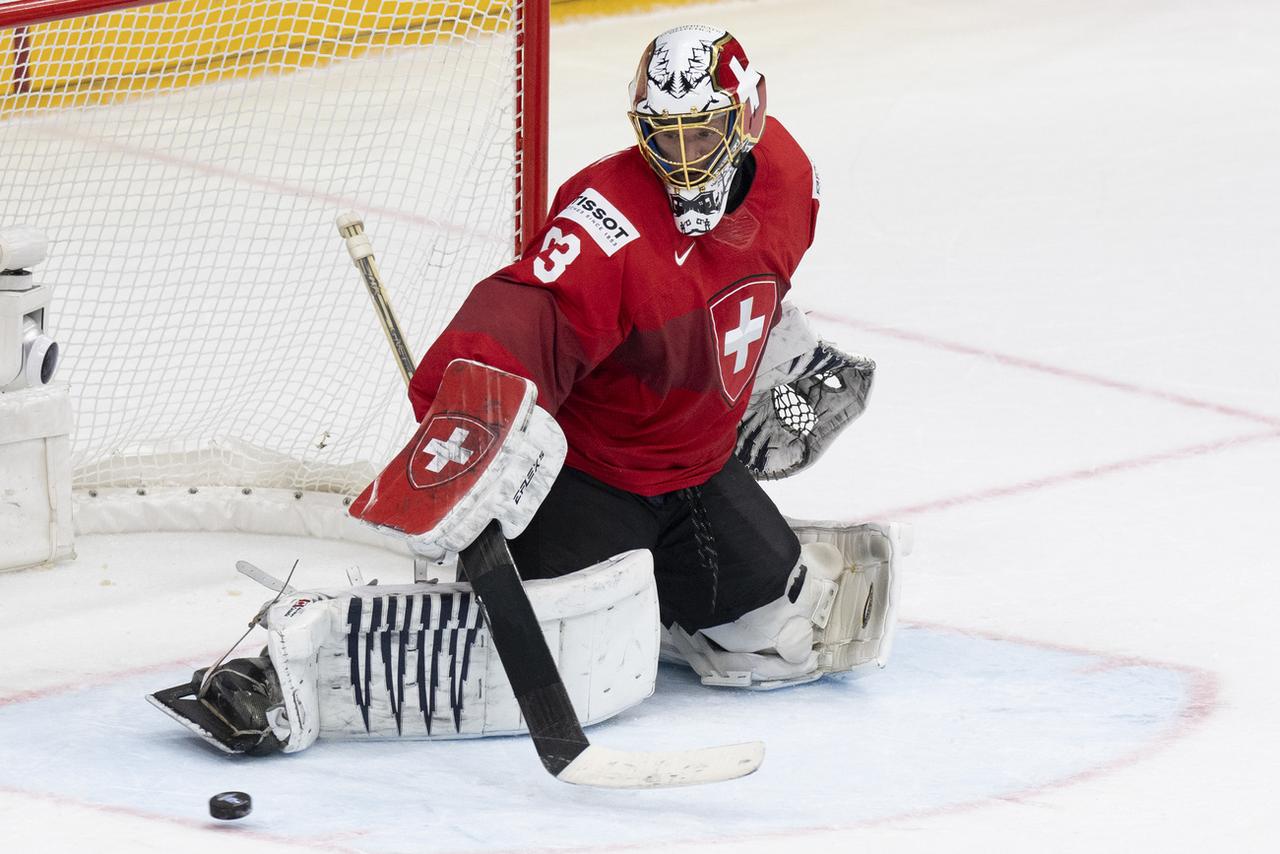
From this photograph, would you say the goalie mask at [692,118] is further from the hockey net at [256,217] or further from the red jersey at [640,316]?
the hockey net at [256,217]

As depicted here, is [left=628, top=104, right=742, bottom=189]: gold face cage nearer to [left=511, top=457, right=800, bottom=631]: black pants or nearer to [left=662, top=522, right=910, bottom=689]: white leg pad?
[left=511, top=457, right=800, bottom=631]: black pants

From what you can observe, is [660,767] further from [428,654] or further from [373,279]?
[373,279]

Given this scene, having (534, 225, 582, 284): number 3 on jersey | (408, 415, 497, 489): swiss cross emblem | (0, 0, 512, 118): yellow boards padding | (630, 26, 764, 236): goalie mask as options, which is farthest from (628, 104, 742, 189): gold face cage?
(0, 0, 512, 118): yellow boards padding

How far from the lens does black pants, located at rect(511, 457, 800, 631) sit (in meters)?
2.52

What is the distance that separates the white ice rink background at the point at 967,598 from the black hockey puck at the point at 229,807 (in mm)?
17

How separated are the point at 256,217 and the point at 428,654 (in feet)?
8.65

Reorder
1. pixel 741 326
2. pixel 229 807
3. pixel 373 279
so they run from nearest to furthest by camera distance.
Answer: pixel 229 807 < pixel 741 326 < pixel 373 279

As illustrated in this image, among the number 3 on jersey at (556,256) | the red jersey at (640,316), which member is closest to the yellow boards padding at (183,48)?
the red jersey at (640,316)

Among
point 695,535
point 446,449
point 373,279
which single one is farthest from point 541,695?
point 373,279

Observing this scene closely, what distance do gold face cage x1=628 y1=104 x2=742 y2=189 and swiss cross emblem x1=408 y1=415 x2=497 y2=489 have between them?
406 mm

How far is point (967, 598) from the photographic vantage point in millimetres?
3006

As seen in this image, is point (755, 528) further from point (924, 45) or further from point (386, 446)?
point (924, 45)

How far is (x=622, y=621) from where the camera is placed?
7.97 feet

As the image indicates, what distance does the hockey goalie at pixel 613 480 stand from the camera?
2.27m
